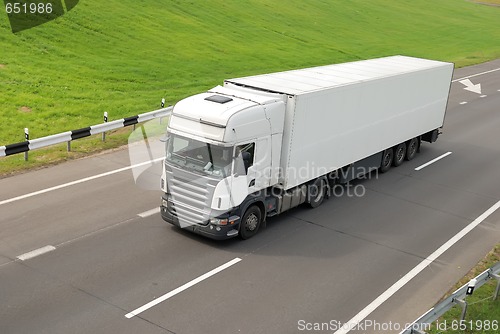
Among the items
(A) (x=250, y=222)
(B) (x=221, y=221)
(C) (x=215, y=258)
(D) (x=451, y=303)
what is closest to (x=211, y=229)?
(B) (x=221, y=221)

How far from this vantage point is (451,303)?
10969 mm

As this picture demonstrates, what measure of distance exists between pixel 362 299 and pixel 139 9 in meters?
31.8

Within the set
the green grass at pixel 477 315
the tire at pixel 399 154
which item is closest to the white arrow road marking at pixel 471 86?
the tire at pixel 399 154

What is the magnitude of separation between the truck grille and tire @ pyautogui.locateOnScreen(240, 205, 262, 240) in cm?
96

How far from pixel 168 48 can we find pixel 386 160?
19.0m

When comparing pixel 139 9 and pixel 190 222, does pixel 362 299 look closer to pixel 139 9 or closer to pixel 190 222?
pixel 190 222

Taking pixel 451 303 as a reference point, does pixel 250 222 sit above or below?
below

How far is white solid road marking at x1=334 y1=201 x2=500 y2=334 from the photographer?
38.2 feet

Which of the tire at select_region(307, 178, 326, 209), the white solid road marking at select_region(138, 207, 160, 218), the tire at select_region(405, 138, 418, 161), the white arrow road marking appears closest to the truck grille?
the white solid road marking at select_region(138, 207, 160, 218)

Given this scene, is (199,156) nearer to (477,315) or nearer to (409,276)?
(409,276)

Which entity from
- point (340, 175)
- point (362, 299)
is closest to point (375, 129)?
point (340, 175)

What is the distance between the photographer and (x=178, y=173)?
14.0 m

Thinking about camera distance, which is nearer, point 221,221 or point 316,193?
point 221,221

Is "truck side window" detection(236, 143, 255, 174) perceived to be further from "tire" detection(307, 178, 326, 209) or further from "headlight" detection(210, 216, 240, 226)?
"tire" detection(307, 178, 326, 209)
